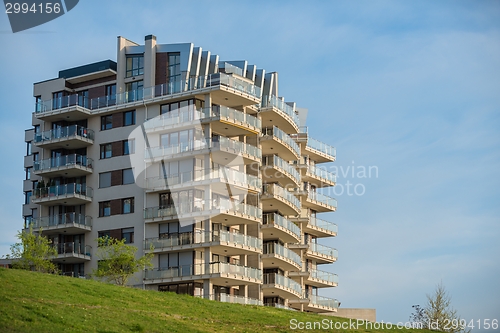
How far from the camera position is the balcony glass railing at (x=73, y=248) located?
77.8m

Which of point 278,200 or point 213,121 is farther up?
point 213,121

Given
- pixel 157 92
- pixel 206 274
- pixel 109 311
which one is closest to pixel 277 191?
pixel 206 274

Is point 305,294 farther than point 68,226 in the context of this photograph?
Yes

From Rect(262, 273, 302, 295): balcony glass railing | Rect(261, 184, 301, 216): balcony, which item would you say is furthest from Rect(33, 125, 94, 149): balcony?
Rect(262, 273, 302, 295): balcony glass railing

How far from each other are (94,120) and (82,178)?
5.25 m

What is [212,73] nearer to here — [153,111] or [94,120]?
[153,111]

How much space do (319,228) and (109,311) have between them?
54.0 m

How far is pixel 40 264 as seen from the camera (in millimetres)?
71688

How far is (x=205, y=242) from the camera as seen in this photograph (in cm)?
7219

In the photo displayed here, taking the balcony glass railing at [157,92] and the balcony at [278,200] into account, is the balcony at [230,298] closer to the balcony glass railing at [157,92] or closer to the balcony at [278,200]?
the balcony at [278,200]

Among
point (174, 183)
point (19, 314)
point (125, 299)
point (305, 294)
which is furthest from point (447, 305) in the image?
point (19, 314)

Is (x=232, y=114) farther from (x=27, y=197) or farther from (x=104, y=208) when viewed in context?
(x=27, y=197)

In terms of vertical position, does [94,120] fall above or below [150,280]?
above

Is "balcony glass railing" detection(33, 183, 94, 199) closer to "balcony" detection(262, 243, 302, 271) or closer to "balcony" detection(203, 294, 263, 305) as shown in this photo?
"balcony" detection(203, 294, 263, 305)
